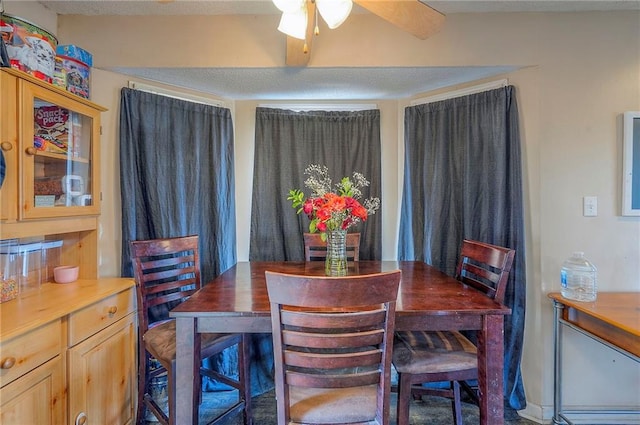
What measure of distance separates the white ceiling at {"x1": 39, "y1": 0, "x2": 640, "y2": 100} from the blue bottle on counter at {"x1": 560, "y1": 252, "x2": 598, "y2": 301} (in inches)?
52.6

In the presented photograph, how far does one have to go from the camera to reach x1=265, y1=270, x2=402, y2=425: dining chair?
992mm

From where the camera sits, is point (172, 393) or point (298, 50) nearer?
point (172, 393)

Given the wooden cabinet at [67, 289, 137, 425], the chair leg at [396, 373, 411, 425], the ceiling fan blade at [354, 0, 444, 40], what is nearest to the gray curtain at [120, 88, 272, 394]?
the wooden cabinet at [67, 289, 137, 425]

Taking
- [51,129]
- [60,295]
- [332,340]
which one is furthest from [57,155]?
[332,340]

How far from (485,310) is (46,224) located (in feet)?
6.84

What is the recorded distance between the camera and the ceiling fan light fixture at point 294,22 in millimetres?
1260

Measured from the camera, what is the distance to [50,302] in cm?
137

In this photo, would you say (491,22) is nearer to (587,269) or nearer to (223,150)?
(587,269)

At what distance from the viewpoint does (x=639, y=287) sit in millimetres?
1885

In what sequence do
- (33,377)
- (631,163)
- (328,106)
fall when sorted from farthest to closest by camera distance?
(328,106), (631,163), (33,377)

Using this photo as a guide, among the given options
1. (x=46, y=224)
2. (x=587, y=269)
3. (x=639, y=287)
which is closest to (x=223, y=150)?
(x=46, y=224)

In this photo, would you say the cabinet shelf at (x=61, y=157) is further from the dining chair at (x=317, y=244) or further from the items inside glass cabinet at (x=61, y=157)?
the dining chair at (x=317, y=244)

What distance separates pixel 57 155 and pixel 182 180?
28.6 inches

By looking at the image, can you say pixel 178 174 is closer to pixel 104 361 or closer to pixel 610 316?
pixel 104 361
